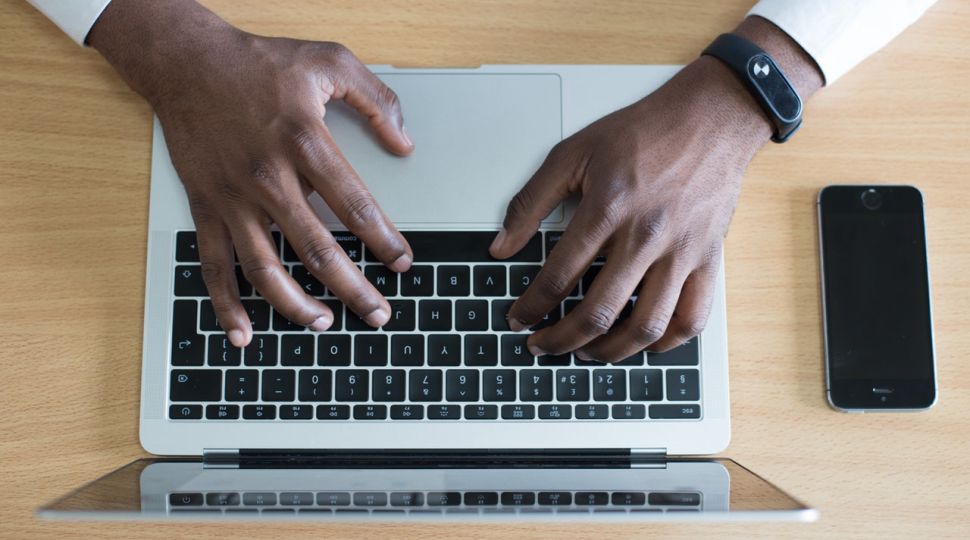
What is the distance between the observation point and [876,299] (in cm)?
70

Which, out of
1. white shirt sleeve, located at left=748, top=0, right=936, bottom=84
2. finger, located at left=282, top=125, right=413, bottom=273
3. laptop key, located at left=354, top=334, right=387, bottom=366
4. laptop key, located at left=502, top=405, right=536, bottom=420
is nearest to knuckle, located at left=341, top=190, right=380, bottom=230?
finger, located at left=282, top=125, right=413, bottom=273

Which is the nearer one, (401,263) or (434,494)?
(434,494)

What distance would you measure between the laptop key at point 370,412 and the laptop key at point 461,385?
6cm

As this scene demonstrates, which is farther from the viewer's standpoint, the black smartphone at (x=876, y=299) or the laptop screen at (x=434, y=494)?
the black smartphone at (x=876, y=299)

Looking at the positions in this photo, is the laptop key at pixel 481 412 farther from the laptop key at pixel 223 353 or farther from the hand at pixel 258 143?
the laptop key at pixel 223 353

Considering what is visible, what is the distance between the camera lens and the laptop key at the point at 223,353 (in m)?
0.68

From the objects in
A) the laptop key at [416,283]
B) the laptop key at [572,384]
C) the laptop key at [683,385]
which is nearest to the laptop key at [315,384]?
the laptop key at [416,283]

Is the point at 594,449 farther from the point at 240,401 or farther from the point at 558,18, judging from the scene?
the point at 558,18

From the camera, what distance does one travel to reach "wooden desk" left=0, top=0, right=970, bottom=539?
69 centimetres

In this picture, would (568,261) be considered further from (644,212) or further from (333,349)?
(333,349)

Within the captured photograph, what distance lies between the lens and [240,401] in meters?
0.68

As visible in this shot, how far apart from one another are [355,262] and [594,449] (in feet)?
0.93

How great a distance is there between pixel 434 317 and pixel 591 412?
0.56 feet

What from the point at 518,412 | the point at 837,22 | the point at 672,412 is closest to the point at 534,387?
the point at 518,412
